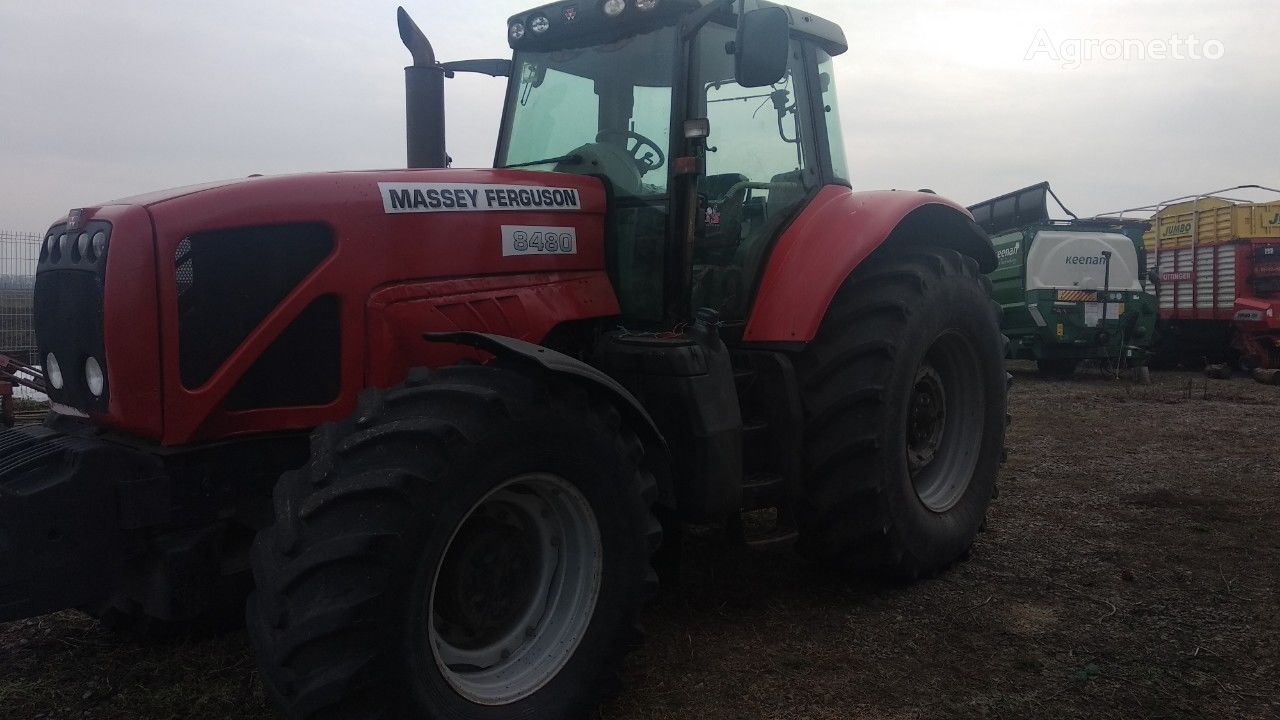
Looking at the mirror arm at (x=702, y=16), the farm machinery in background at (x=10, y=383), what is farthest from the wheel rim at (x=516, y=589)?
the farm machinery in background at (x=10, y=383)

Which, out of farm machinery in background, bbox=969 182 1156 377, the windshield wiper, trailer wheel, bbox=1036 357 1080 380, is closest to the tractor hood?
the windshield wiper

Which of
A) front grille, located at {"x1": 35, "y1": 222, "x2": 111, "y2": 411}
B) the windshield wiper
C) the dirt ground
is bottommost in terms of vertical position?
the dirt ground

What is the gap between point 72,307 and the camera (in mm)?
2854

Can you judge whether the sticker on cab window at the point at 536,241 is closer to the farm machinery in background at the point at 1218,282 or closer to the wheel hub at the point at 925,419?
the wheel hub at the point at 925,419

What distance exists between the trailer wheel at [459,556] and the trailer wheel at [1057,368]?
1264 centimetres

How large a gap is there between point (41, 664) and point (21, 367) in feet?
20.3

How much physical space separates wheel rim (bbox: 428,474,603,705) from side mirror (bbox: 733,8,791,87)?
1646 millimetres

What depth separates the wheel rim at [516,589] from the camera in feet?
8.71

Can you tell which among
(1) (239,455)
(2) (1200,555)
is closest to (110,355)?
(1) (239,455)

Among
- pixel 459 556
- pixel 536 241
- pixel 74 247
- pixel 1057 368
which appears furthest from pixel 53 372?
pixel 1057 368

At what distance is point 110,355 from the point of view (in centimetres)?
267

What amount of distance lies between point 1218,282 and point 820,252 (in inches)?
532

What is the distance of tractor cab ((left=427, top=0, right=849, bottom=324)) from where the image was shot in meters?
3.67

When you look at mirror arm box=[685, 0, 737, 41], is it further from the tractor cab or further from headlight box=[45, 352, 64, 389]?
headlight box=[45, 352, 64, 389]
